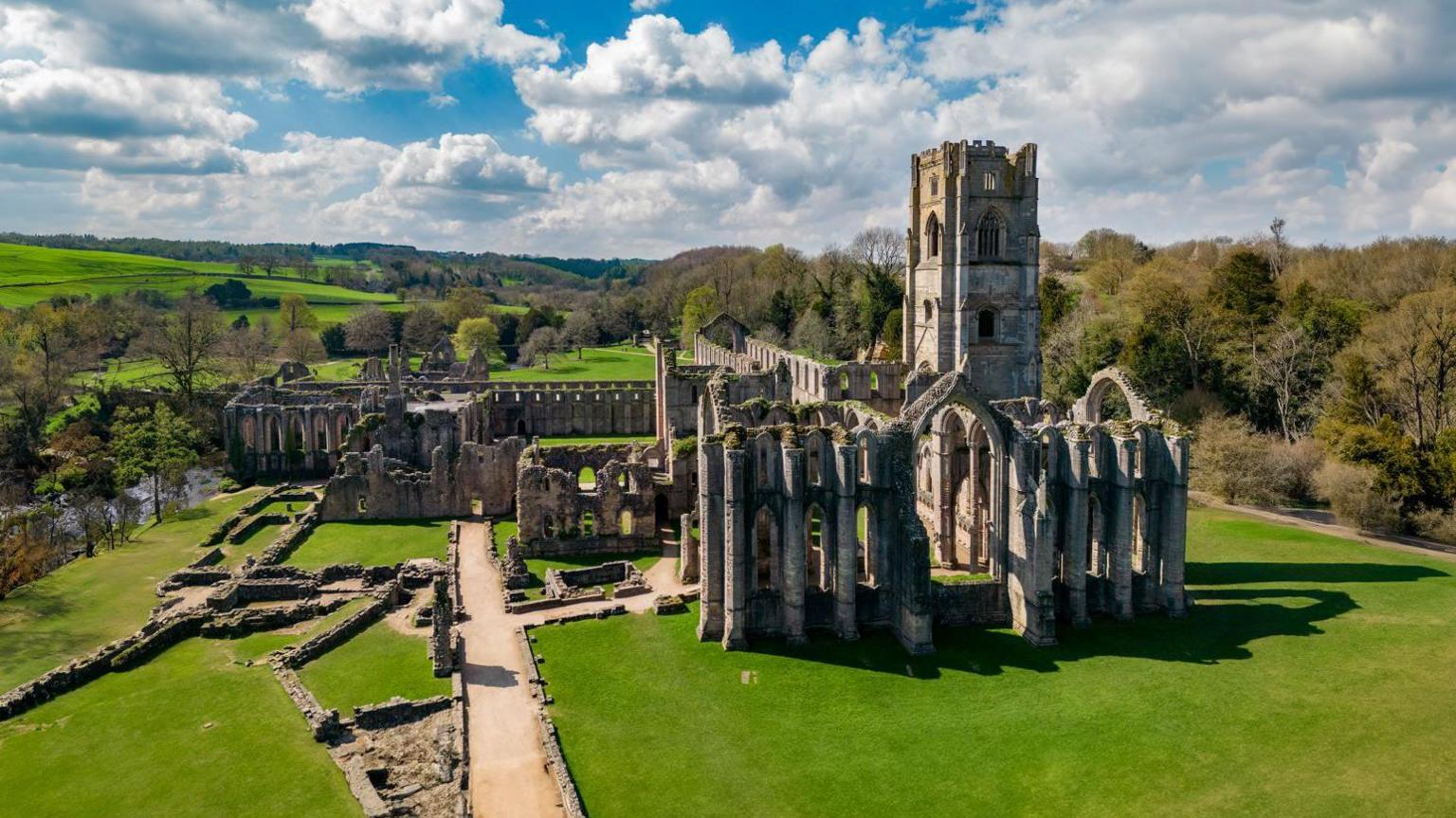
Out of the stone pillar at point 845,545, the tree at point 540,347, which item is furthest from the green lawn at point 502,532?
the tree at point 540,347

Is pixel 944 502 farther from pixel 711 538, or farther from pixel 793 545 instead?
pixel 711 538

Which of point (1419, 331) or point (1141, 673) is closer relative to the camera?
point (1141, 673)

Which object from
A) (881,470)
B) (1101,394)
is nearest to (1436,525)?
(1101,394)

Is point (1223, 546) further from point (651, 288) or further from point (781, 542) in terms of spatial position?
point (651, 288)

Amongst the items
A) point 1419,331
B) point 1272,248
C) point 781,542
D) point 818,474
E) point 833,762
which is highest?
point 1272,248

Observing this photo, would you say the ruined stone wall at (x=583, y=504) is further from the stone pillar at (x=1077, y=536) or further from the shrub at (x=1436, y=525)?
the shrub at (x=1436, y=525)

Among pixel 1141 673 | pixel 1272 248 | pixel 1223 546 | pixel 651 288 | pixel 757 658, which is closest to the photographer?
pixel 1141 673

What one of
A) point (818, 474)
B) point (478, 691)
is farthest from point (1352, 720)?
point (478, 691)
